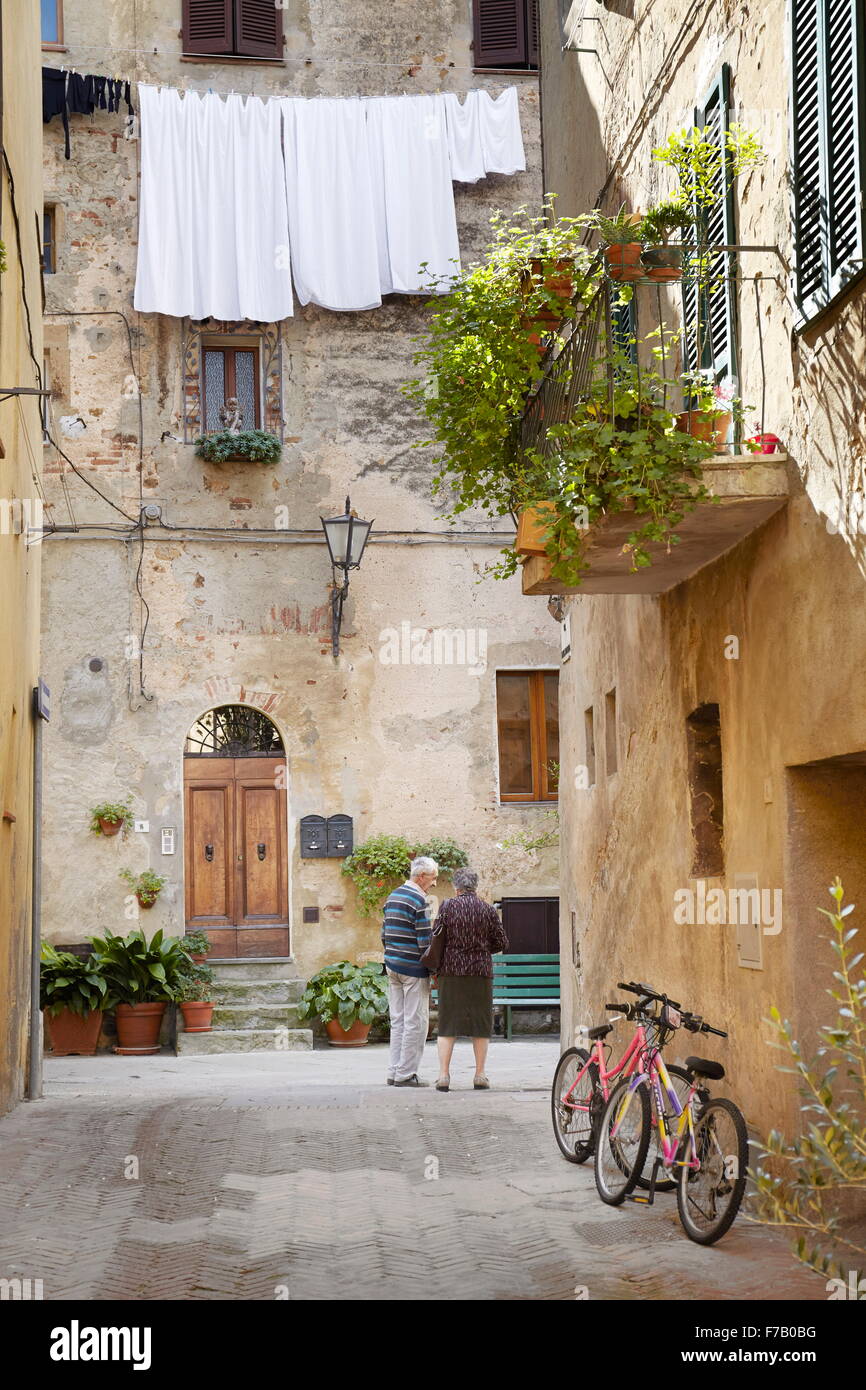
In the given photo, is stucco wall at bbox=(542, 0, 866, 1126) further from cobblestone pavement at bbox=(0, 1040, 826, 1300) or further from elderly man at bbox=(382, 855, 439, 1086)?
elderly man at bbox=(382, 855, 439, 1086)

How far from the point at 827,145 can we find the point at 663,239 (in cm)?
171

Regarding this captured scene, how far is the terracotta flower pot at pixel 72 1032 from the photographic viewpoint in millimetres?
15625

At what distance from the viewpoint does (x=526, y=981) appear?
55.7ft

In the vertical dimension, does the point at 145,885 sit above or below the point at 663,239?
below

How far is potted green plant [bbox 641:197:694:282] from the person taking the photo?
739 cm

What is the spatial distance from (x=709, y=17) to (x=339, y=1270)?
6.14 meters

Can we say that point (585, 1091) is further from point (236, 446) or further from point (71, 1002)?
point (236, 446)

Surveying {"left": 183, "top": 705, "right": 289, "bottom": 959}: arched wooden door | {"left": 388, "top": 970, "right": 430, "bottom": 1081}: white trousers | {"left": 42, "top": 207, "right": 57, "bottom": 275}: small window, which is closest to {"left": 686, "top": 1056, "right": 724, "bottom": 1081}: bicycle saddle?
{"left": 388, "top": 970, "right": 430, "bottom": 1081}: white trousers

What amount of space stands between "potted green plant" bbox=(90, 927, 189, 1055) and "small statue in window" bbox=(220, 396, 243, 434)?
586 centimetres

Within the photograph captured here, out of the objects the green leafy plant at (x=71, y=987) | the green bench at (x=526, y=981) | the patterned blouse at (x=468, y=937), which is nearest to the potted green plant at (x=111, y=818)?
the green leafy plant at (x=71, y=987)

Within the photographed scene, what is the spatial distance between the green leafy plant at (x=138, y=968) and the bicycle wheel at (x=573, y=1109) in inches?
313

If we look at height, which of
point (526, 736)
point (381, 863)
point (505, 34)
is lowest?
point (381, 863)

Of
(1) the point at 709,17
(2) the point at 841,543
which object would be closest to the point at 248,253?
(1) the point at 709,17

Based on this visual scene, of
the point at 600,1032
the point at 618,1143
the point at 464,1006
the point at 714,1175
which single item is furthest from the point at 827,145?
the point at 464,1006
